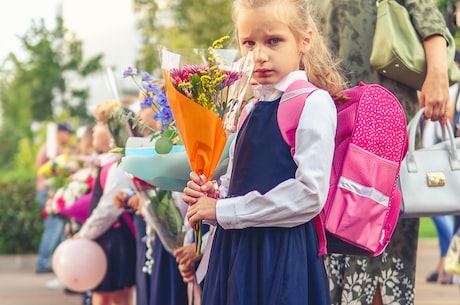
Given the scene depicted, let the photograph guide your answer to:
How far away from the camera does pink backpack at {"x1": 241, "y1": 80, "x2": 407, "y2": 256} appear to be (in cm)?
343

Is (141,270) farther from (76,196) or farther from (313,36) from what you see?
(313,36)

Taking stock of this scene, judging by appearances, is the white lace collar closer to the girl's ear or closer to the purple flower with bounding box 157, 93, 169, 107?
the girl's ear

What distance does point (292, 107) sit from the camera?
338 centimetres

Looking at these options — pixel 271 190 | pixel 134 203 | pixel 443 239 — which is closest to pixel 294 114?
pixel 271 190

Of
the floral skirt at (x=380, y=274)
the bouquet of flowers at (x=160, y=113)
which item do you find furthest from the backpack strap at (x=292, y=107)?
the floral skirt at (x=380, y=274)

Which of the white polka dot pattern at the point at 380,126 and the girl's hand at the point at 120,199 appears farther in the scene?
the girl's hand at the point at 120,199

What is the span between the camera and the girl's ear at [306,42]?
11.8 ft

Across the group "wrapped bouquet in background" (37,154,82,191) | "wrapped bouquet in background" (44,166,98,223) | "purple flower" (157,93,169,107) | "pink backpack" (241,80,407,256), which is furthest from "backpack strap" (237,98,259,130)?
"wrapped bouquet in background" (37,154,82,191)

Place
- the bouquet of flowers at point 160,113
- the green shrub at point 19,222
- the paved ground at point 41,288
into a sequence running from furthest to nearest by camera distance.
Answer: the green shrub at point 19,222, the paved ground at point 41,288, the bouquet of flowers at point 160,113

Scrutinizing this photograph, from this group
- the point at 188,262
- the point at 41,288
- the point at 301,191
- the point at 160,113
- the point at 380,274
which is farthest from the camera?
the point at 41,288

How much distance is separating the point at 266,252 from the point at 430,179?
1024 mm

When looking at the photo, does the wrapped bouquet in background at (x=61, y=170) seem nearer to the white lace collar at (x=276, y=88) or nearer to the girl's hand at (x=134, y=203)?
the girl's hand at (x=134, y=203)

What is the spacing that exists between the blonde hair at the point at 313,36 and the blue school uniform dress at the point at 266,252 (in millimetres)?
326

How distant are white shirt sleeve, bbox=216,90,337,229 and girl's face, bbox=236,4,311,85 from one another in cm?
21
